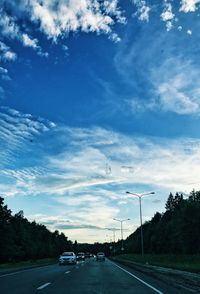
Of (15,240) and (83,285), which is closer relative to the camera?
(83,285)

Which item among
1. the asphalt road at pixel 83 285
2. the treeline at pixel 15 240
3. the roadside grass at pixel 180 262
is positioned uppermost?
the treeline at pixel 15 240

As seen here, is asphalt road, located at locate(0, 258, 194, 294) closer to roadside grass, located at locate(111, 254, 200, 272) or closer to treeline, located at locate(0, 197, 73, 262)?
roadside grass, located at locate(111, 254, 200, 272)

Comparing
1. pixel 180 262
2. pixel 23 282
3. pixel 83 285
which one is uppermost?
pixel 180 262

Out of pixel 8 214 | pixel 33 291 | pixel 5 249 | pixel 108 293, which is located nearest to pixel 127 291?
pixel 108 293

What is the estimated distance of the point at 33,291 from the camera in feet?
52.7

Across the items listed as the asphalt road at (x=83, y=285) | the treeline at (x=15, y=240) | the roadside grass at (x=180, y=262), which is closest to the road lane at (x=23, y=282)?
the asphalt road at (x=83, y=285)

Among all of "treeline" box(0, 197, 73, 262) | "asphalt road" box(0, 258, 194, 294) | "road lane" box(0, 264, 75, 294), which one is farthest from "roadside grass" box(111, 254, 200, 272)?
"treeline" box(0, 197, 73, 262)

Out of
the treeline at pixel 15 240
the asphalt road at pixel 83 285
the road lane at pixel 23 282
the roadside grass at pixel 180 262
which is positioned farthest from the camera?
the treeline at pixel 15 240

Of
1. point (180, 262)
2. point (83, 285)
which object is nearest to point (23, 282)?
point (83, 285)

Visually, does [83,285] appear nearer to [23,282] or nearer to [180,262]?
[23,282]

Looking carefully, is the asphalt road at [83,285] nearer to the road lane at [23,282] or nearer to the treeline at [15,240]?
the road lane at [23,282]

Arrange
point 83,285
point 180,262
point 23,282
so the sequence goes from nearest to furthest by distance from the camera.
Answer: point 83,285 → point 23,282 → point 180,262

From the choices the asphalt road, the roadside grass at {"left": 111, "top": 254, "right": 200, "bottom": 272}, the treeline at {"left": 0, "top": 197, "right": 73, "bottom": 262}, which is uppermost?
the treeline at {"left": 0, "top": 197, "right": 73, "bottom": 262}

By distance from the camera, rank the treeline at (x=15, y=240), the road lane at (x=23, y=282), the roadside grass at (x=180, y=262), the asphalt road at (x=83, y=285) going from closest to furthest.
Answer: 1. the asphalt road at (x=83, y=285)
2. the road lane at (x=23, y=282)
3. the roadside grass at (x=180, y=262)
4. the treeline at (x=15, y=240)
